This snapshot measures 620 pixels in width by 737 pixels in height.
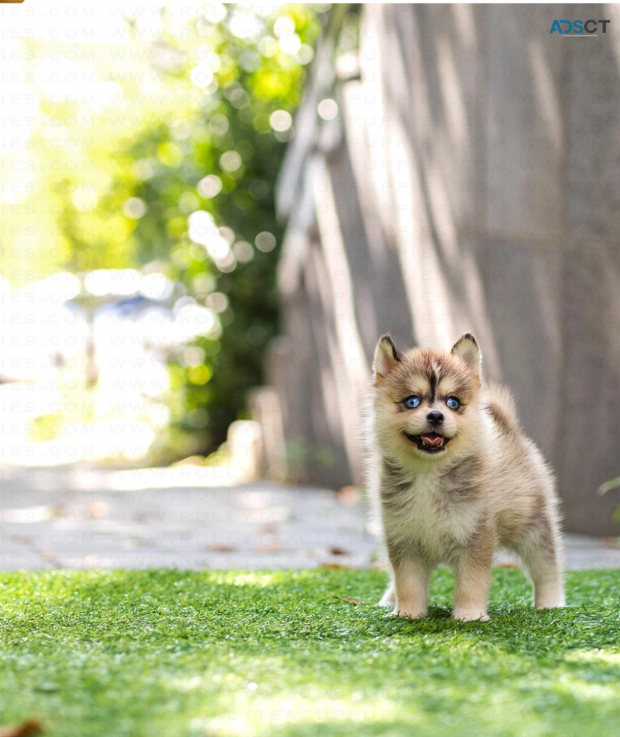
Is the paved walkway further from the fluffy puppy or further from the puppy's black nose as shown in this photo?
the puppy's black nose

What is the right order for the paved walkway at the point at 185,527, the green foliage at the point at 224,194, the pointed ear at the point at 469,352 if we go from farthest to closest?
1. the green foliage at the point at 224,194
2. the paved walkway at the point at 185,527
3. the pointed ear at the point at 469,352

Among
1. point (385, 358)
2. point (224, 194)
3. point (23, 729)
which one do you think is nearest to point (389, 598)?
point (385, 358)

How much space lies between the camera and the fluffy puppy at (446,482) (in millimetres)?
3322

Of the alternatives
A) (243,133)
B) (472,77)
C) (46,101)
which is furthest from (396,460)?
(46,101)

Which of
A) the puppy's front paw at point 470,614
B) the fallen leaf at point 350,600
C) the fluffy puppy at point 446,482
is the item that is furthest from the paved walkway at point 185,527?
the puppy's front paw at point 470,614

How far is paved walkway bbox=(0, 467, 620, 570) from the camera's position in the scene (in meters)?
5.49

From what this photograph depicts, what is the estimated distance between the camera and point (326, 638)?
3053mm

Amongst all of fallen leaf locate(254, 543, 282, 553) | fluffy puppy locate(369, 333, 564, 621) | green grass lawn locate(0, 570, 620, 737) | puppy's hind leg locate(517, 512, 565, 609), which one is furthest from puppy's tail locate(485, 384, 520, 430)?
fallen leaf locate(254, 543, 282, 553)

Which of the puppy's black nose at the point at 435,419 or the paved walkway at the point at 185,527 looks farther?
the paved walkway at the point at 185,527

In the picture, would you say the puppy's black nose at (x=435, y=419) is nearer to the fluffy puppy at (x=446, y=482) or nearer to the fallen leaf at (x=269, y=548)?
the fluffy puppy at (x=446, y=482)

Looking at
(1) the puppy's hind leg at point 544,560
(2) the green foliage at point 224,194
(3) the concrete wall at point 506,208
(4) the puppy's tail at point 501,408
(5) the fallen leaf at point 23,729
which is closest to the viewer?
(5) the fallen leaf at point 23,729

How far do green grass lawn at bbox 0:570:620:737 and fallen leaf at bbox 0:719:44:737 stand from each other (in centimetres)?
3

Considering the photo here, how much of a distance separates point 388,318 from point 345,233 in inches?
67.9

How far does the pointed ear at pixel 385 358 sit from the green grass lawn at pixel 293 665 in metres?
0.90
